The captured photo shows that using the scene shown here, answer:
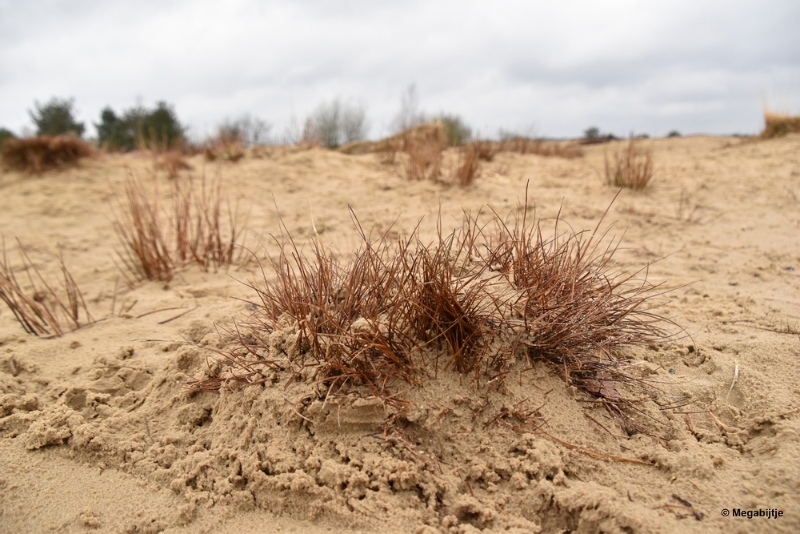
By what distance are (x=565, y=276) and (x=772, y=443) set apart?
81cm

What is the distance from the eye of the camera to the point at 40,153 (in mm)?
6383

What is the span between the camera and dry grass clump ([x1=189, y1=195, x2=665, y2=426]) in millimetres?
1708

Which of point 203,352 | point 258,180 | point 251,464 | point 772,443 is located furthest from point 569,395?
point 258,180

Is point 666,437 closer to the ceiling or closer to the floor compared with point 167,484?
closer to the ceiling

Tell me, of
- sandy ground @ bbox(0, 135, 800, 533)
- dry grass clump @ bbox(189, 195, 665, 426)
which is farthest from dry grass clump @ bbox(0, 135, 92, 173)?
dry grass clump @ bbox(189, 195, 665, 426)

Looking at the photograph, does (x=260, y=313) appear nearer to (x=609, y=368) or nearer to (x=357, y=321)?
(x=357, y=321)

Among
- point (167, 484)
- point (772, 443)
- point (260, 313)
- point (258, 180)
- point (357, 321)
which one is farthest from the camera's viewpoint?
point (258, 180)

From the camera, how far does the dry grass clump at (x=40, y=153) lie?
6348mm

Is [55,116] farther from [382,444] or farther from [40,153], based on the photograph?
[382,444]

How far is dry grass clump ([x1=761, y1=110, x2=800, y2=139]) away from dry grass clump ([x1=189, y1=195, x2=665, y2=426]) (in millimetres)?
7381

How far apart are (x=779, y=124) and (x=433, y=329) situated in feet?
26.7

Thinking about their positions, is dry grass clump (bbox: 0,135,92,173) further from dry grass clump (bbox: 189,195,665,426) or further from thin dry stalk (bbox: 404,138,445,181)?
dry grass clump (bbox: 189,195,665,426)

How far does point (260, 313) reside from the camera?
2.11 meters

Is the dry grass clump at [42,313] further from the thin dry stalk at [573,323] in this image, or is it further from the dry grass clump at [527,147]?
the dry grass clump at [527,147]
